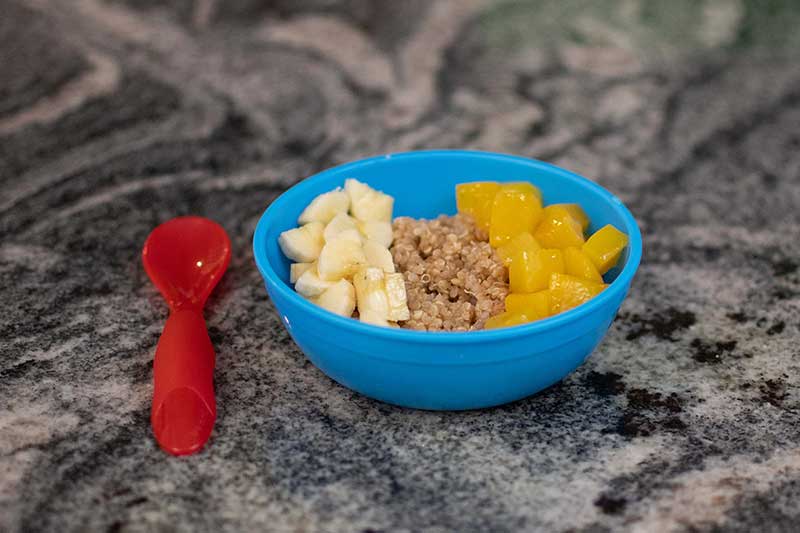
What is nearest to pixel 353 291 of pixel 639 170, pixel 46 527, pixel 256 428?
pixel 256 428

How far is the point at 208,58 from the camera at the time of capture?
7.31ft

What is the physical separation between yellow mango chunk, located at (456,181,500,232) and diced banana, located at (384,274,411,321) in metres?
0.21

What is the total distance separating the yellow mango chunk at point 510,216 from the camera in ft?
3.97

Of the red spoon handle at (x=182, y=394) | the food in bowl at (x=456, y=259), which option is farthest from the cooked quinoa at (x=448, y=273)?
the red spoon handle at (x=182, y=394)

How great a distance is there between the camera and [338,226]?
1.22 m

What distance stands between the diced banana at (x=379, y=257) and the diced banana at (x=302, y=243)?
0.07m

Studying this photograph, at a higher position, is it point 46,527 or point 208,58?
point 208,58

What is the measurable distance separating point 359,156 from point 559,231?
0.73 m

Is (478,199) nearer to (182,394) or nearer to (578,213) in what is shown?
(578,213)

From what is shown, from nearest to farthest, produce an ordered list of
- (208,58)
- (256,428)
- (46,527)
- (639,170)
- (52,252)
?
(46,527)
(256,428)
(52,252)
(639,170)
(208,58)

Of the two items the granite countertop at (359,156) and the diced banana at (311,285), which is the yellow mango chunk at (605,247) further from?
the diced banana at (311,285)

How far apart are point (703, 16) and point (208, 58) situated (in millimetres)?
1296

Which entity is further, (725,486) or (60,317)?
(60,317)

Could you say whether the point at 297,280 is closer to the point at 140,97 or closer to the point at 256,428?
the point at 256,428
